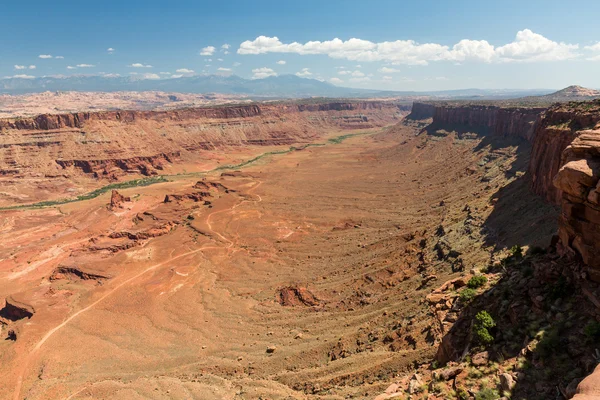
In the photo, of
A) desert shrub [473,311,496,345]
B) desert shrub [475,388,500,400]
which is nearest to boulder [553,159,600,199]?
desert shrub [473,311,496,345]

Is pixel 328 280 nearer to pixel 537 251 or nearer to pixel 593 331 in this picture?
pixel 537 251

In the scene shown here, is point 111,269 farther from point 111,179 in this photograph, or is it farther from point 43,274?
point 111,179

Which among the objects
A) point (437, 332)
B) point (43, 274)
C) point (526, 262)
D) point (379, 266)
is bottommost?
point (43, 274)

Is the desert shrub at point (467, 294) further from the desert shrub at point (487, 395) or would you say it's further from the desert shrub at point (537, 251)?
the desert shrub at point (487, 395)

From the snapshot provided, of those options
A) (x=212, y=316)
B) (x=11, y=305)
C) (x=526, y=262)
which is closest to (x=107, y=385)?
(x=212, y=316)

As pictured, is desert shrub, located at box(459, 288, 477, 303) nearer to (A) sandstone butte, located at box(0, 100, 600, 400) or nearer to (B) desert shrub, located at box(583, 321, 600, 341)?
(A) sandstone butte, located at box(0, 100, 600, 400)
